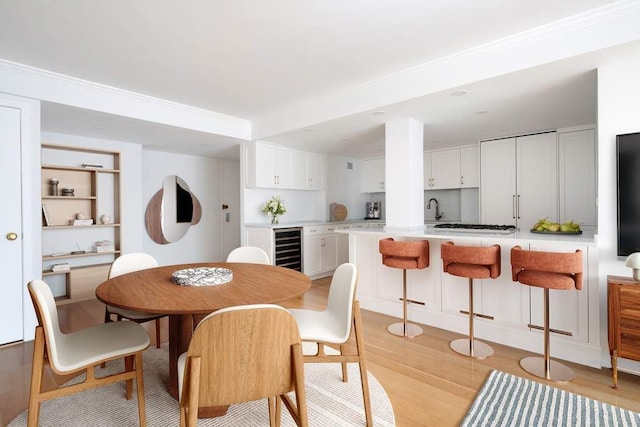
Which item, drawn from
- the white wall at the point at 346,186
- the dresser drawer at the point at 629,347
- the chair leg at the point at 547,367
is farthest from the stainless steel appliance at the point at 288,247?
the dresser drawer at the point at 629,347

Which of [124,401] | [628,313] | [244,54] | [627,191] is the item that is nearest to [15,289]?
[124,401]

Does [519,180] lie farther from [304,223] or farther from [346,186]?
[304,223]

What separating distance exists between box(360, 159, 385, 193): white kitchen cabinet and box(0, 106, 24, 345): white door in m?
5.37

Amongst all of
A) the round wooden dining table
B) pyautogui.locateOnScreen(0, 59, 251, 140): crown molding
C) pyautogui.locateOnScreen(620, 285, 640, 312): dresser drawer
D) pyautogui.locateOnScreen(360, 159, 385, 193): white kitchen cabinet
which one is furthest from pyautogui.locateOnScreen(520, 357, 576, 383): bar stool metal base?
pyautogui.locateOnScreen(360, 159, 385, 193): white kitchen cabinet

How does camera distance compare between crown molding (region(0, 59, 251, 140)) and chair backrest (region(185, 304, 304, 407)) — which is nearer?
chair backrest (region(185, 304, 304, 407))

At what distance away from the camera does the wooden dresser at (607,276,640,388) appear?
205cm

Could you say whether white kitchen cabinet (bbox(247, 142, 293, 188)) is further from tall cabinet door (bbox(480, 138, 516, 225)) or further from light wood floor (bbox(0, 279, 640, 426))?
tall cabinet door (bbox(480, 138, 516, 225))

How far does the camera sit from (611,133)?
235 cm

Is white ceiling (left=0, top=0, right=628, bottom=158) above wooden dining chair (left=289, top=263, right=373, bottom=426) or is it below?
above

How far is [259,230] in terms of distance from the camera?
4.93 metres

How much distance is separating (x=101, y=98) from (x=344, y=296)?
3.25m

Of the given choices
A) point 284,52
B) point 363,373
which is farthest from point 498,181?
point 363,373

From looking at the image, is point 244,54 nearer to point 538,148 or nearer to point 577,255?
point 577,255

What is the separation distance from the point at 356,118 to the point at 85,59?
102 inches
